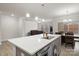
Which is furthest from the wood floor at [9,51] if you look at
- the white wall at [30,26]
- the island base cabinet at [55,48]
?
the white wall at [30,26]

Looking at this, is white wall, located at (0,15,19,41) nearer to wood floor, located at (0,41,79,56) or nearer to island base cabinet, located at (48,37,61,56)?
wood floor, located at (0,41,79,56)

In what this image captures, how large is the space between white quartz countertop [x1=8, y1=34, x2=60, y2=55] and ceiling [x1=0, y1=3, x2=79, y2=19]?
367 millimetres

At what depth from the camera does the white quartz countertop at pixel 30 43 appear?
116cm

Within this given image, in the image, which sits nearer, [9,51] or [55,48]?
[9,51]

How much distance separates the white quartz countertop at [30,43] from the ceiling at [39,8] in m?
0.37

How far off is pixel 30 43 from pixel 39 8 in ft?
1.75

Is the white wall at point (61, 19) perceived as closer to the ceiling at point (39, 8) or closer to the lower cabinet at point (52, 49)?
the ceiling at point (39, 8)

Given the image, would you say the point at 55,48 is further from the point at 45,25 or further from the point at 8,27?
the point at 8,27

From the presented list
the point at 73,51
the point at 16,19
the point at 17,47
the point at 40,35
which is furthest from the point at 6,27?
the point at 73,51

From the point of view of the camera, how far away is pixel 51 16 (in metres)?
1.33

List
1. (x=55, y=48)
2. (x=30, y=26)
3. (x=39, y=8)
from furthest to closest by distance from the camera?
(x=55, y=48) < (x=30, y=26) < (x=39, y=8)

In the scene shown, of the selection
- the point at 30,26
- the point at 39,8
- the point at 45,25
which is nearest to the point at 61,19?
the point at 45,25

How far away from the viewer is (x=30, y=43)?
4.34ft

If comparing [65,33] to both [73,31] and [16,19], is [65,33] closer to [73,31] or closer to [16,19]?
[73,31]
